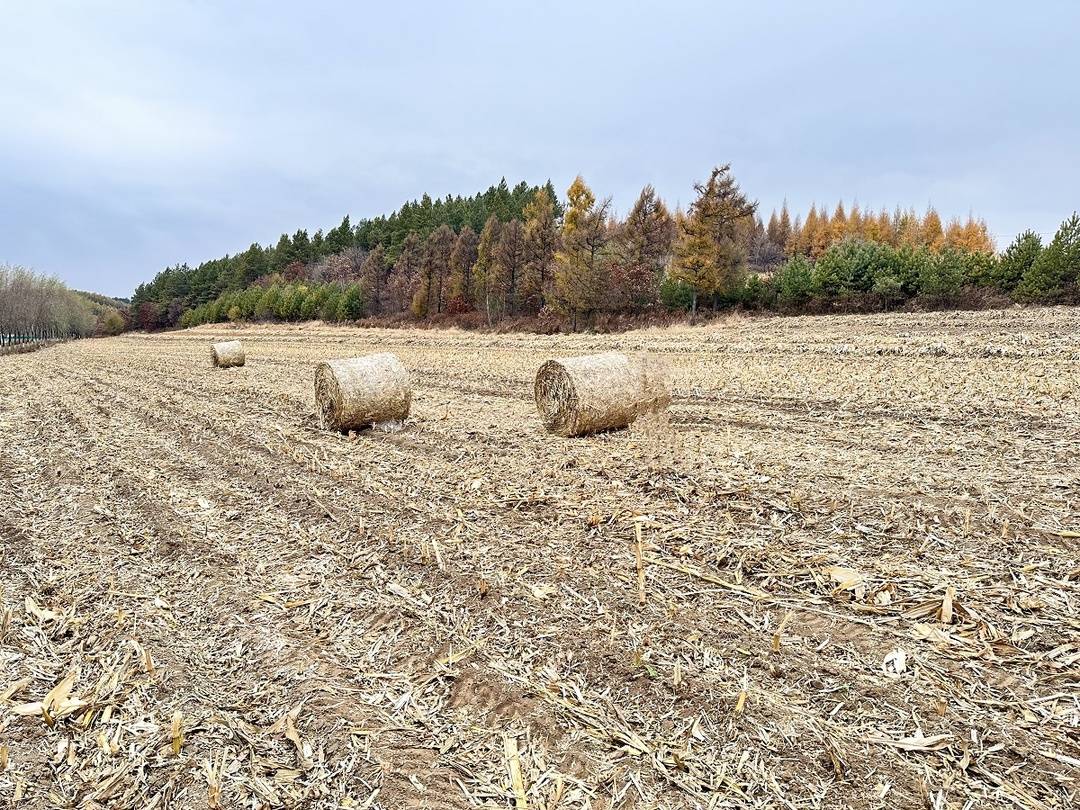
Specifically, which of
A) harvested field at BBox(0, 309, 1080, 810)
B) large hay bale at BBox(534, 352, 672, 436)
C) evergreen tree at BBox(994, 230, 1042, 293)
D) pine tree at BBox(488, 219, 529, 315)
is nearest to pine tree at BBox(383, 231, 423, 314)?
pine tree at BBox(488, 219, 529, 315)

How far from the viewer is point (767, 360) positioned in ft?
63.1

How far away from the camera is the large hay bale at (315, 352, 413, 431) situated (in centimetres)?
1017

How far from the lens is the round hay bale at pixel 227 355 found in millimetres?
24094

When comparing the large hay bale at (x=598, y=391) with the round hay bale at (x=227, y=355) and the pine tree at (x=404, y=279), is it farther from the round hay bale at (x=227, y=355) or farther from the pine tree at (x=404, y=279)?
the pine tree at (x=404, y=279)

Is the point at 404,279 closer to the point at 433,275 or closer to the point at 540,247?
the point at 433,275

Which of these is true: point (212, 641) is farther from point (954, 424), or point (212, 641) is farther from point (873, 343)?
point (873, 343)

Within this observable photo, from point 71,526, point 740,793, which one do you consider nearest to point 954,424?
point 740,793

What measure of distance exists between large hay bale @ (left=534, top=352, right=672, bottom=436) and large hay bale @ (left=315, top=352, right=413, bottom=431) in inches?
103

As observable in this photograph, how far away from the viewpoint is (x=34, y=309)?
85750 millimetres

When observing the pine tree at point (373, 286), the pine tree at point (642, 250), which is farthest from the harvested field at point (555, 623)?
the pine tree at point (373, 286)

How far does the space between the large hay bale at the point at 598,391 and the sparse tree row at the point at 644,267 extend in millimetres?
27909

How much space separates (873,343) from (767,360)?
14.3 feet

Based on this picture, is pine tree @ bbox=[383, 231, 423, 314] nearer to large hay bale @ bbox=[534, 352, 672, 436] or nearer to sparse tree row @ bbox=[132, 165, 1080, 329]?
sparse tree row @ bbox=[132, 165, 1080, 329]

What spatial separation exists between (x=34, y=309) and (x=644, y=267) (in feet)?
302
